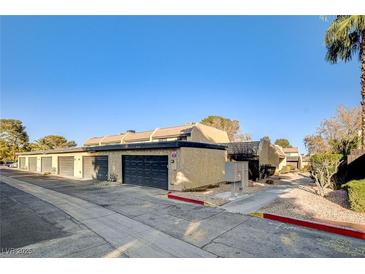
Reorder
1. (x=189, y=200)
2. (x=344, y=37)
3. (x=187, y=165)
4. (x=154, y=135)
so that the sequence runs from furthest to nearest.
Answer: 1. (x=154, y=135)
2. (x=187, y=165)
3. (x=344, y=37)
4. (x=189, y=200)

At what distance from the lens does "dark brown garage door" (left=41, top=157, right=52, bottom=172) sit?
29398 mm

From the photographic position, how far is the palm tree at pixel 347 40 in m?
11.0

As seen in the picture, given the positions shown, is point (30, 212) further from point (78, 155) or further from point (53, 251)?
point (78, 155)

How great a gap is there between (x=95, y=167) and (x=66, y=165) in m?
7.77

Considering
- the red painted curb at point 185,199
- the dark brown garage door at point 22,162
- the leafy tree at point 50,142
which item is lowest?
the dark brown garage door at point 22,162

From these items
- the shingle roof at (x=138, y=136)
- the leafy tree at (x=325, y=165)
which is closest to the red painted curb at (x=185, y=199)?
the leafy tree at (x=325, y=165)

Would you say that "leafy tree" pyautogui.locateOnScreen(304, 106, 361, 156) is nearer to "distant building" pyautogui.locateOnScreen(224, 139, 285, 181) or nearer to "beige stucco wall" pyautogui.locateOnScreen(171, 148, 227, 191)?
"distant building" pyautogui.locateOnScreen(224, 139, 285, 181)

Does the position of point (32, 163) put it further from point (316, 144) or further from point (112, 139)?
point (316, 144)

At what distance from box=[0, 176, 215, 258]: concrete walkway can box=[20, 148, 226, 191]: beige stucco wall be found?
538 cm

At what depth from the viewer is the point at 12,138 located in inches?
2329

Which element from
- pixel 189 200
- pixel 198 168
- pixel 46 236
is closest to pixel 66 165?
pixel 198 168

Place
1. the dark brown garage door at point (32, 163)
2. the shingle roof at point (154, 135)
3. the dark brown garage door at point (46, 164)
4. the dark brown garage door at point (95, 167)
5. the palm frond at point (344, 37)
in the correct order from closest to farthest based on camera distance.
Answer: the palm frond at point (344, 37)
the dark brown garage door at point (95, 167)
the shingle roof at point (154, 135)
the dark brown garage door at point (46, 164)
the dark brown garage door at point (32, 163)

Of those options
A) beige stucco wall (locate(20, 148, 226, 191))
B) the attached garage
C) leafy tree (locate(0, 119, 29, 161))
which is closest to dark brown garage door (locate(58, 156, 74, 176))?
the attached garage

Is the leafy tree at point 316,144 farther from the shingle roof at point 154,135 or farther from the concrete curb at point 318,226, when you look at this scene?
the concrete curb at point 318,226
